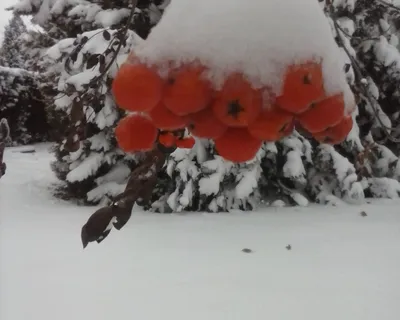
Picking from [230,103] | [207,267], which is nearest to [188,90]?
[230,103]

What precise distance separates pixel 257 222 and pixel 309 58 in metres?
4.01

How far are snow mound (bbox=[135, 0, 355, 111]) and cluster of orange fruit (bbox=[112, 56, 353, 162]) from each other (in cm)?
1

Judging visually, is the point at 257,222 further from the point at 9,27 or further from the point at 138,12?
the point at 9,27

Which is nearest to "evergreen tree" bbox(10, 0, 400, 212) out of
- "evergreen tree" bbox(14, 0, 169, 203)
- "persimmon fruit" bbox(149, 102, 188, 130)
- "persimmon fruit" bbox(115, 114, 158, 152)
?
"evergreen tree" bbox(14, 0, 169, 203)

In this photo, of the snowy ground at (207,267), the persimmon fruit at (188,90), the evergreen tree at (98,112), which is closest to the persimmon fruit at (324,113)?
the persimmon fruit at (188,90)

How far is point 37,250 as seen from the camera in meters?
3.64

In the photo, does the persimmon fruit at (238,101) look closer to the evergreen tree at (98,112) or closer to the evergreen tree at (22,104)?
the evergreen tree at (98,112)

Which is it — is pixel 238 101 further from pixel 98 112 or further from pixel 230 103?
pixel 98 112

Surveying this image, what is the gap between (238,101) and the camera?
50cm

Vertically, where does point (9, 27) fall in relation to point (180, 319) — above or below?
below

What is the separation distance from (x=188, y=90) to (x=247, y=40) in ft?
0.26

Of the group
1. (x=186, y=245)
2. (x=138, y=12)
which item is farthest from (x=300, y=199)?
(x=138, y=12)

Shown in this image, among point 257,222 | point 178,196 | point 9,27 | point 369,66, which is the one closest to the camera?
point 257,222

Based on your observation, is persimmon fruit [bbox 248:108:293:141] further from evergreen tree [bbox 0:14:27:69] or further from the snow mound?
evergreen tree [bbox 0:14:27:69]
